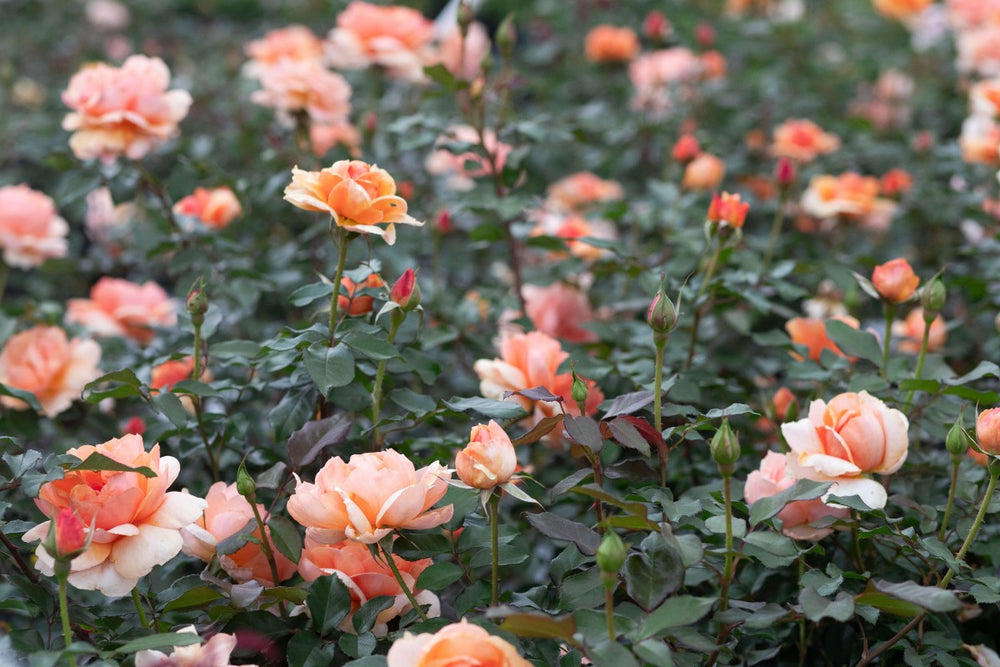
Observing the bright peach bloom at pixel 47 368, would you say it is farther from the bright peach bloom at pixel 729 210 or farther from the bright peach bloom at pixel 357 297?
the bright peach bloom at pixel 729 210

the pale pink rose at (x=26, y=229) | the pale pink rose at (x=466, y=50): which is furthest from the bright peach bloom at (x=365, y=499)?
the pale pink rose at (x=466, y=50)

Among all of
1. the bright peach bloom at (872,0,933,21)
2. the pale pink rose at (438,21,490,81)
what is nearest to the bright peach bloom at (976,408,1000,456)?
the pale pink rose at (438,21,490,81)

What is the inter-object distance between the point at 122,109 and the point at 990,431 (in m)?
1.22

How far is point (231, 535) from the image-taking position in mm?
928

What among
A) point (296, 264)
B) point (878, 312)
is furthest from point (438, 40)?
point (878, 312)

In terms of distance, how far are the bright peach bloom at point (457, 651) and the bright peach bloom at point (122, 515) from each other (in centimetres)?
26

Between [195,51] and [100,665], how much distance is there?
127 inches

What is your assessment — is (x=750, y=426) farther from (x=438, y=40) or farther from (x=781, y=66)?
(x=781, y=66)

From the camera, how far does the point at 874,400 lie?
96 cm

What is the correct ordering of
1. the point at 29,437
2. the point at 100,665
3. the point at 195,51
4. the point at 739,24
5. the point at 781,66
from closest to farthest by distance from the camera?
the point at 100,665, the point at 29,437, the point at 781,66, the point at 739,24, the point at 195,51

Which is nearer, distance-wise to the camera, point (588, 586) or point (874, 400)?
point (588, 586)

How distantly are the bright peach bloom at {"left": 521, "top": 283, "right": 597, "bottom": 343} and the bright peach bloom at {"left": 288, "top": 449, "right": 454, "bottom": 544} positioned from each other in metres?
0.70

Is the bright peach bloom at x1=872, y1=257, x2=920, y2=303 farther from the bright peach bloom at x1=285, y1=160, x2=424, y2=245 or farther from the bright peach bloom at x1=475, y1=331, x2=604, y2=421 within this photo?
the bright peach bloom at x1=285, y1=160, x2=424, y2=245

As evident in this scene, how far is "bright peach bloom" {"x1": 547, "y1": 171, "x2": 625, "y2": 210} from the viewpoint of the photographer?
7.01ft
